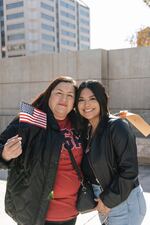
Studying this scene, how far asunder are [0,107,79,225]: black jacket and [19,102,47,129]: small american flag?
0.03m

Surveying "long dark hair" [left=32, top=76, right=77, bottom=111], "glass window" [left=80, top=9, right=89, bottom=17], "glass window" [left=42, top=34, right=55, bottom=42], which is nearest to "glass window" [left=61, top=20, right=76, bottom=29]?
"glass window" [left=80, top=9, right=89, bottom=17]

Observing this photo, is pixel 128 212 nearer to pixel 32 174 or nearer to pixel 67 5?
pixel 32 174

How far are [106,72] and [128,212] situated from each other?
714 centimetres

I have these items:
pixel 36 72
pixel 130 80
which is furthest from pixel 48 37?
pixel 130 80

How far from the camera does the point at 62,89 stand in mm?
2619

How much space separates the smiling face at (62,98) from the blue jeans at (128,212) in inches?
29.3

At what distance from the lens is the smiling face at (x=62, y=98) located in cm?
262

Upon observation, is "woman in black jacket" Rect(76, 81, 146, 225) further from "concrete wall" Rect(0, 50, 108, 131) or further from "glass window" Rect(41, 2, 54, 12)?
"glass window" Rect(41, 2, 54, 12)

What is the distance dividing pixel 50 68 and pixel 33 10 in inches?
3614

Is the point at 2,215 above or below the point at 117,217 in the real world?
below

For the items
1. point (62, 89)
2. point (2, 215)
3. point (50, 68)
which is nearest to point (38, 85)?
point (50, 68)

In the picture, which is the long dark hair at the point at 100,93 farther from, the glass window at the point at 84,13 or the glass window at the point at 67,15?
the glass window at the point at 84,13

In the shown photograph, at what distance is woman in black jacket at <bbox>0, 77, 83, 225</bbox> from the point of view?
7.81 feet

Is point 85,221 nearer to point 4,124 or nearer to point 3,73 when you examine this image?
point 4,124
